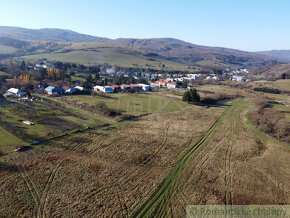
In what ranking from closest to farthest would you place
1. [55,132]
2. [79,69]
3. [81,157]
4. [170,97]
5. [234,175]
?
[234,175] < [81,157] < [55,132] < [170,97] < [79,69]

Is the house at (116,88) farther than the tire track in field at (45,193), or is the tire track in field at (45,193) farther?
the house at (116,88)

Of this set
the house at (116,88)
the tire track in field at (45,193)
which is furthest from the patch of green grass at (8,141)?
the house at (116,88)

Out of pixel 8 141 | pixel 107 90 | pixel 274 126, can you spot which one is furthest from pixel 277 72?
pixel 8 141

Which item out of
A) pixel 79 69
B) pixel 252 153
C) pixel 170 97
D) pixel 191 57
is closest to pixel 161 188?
pixel 252 153

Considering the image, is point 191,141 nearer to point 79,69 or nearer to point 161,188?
point 161,188

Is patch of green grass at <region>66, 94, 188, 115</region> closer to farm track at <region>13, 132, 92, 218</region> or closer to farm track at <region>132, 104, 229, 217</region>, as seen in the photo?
farm track at <region>132, 104, 229, 217</region>

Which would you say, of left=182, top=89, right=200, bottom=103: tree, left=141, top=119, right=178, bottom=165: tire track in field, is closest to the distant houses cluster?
left=182, top=89, right=200, bottom=103: tree

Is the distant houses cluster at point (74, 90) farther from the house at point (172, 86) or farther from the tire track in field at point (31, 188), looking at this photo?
the tire track in field at point (31, 188)

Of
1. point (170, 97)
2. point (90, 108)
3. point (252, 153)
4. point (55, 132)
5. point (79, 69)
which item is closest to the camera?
point (252, 153)

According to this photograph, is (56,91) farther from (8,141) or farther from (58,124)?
(8,141)
